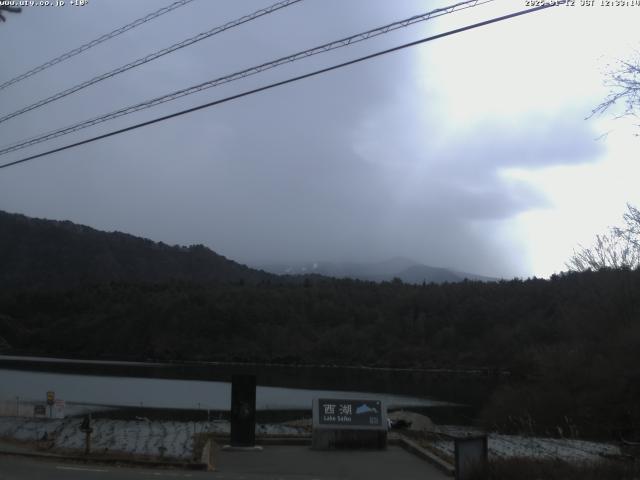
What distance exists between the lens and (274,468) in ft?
53.2

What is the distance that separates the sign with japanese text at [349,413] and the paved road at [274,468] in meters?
0.74

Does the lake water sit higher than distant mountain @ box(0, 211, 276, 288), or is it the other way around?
distant mountain @ box(0, 211, 276, 288)

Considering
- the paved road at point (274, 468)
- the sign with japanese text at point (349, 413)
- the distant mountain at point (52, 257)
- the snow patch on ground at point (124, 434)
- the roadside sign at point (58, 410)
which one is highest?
the distant mountain at point (52, 257)

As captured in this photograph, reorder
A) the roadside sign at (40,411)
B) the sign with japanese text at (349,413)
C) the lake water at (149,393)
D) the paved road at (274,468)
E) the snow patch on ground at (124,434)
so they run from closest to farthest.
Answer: the paved road at (274,468) < the snow patch on ground at (124,434) < the sign with japanese text at (349,413) < the roadside sign at (40,411) < the lake water at (149,393)

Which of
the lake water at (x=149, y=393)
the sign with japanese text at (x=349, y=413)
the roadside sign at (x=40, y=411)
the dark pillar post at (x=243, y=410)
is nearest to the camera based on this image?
the dark pillar post at (x=243, y=410)

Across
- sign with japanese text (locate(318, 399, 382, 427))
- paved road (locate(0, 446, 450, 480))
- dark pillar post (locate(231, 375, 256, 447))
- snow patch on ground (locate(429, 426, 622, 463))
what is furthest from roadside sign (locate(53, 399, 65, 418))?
snow patch on ground (locate(429, 426, 622, 463))

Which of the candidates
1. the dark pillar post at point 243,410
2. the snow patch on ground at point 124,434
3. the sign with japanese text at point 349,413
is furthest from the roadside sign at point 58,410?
the sign with japanese text at point 349,413

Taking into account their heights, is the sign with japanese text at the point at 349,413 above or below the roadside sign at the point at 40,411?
above

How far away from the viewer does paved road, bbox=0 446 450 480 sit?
1438 centimetres

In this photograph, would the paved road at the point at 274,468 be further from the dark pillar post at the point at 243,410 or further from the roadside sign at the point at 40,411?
the roadside sign at the point at 40,411

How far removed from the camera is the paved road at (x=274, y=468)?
14383 millimetres

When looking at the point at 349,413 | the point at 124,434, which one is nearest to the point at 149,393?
the point at 124,434

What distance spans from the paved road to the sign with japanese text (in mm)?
743

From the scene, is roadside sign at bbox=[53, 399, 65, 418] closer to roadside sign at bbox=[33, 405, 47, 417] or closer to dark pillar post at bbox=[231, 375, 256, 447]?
roadside sign at bbox=[33, 405, 47, 417]
